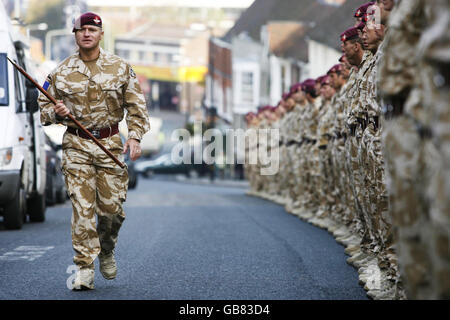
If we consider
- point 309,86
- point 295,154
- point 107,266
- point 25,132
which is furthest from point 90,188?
point 295,154

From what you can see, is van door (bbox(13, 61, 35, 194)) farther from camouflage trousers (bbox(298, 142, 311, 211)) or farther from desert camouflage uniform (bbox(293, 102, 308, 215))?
desert camouflage uniform (bbox(293, 102, 308, 215))

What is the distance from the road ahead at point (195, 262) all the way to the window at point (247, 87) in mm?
45313

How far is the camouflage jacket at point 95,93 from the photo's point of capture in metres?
7.51

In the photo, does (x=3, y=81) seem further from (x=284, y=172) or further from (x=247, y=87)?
(x=247, y=87)

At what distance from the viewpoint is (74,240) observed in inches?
293

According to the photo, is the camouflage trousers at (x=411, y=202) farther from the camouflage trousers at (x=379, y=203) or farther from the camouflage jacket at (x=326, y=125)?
the camouflage jacket at (x=326, y=125)

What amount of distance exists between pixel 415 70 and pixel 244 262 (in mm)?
5151

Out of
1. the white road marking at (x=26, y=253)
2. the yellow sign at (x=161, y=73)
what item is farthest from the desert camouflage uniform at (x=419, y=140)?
the yellow sign at (x=161, y=73)

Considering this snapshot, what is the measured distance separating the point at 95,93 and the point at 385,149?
3.37 meters

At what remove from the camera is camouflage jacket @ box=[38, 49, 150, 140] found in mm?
7508

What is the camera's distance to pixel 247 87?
61125mm

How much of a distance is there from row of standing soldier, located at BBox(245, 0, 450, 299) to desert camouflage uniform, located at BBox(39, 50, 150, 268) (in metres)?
2.02

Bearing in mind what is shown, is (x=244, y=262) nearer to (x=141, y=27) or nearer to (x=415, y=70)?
(x=415, y=70)
